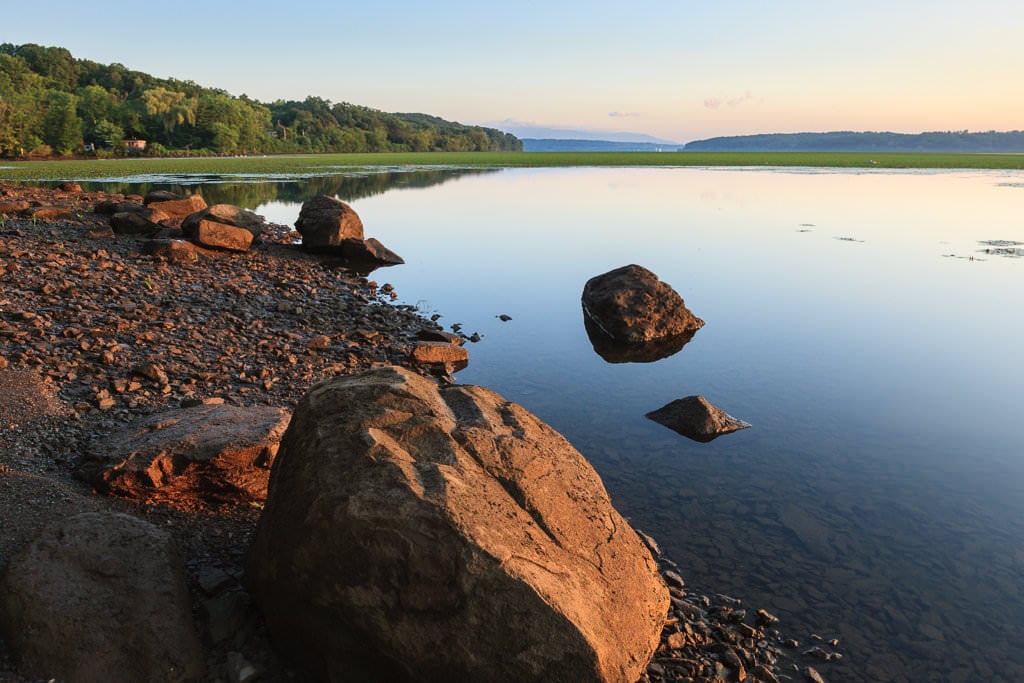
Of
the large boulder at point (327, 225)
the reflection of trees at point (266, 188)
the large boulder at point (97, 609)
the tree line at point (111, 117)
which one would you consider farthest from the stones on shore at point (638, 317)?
the tree line at point (111, 117)

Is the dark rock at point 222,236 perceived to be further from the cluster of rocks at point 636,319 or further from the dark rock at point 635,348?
the dark rock at point 635,348

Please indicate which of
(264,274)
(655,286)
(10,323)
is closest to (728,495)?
(655,286)

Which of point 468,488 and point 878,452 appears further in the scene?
point 878,452

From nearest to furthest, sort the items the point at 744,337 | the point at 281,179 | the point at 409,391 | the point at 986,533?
the point at 409,391, the point at 986,533, the point at 744,337, the point at 281,179

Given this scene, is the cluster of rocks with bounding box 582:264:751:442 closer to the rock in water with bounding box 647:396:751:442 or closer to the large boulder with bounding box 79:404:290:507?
the rock in water with bounding box 647:396:751:442

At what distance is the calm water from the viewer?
7.21m

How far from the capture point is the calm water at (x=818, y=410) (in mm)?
7211

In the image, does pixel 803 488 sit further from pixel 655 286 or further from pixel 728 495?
pixel 655 286

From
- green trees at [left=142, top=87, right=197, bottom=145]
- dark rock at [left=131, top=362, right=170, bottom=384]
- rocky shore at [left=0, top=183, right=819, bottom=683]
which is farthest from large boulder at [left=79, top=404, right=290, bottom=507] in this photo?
green trees at [left=142, top=87, right=197, bottom=145]

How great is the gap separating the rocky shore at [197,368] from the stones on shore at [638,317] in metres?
4.76

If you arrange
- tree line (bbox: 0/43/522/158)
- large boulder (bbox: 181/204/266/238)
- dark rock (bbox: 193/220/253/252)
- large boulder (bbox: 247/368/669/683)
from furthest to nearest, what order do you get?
tree line (bbox: 0/43/522/158), large boulder (bbox: 181/204/266/238), dark rock (bbox: 193/220/253/252), large boulder (bbox: 247/368/669/683)

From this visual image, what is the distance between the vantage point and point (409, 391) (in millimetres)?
5812

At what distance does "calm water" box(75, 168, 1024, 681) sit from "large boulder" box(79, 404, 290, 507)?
15.7 feet

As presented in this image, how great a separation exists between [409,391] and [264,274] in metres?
16.6
